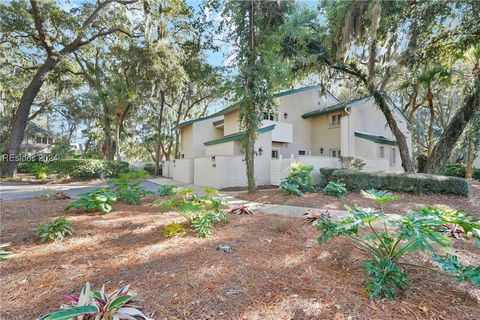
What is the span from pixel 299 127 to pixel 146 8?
38.8ft

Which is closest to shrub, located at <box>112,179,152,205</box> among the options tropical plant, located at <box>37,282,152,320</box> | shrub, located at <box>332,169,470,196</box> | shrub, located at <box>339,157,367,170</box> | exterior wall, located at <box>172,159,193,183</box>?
tropical plant, located at <box>37,282,152,320</box>

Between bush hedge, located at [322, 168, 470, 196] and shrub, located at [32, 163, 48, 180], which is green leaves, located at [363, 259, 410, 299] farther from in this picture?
shrub, located at [32, 163, 48, 180]

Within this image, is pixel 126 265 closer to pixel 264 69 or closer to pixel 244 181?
pixel 264 69

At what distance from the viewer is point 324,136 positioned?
16766mm

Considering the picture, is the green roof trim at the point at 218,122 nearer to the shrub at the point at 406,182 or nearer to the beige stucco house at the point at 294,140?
the beige stucco house at the point at 294,140

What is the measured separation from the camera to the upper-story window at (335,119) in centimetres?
1589

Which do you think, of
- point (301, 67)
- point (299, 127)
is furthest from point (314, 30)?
point (299, 127)

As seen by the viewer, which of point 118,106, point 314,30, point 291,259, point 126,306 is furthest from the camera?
point 118,106

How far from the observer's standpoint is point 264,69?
9008 millimetres

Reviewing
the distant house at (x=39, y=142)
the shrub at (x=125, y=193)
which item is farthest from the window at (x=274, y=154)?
the distant house at (x=39, y=142)

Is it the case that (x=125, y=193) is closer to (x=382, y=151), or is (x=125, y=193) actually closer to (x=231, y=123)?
(x=231, y=123)

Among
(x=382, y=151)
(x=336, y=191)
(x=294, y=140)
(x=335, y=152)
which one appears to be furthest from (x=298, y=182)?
(x=382, y=151)

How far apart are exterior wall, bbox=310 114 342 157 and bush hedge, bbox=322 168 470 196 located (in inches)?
272

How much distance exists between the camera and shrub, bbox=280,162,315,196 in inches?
345
